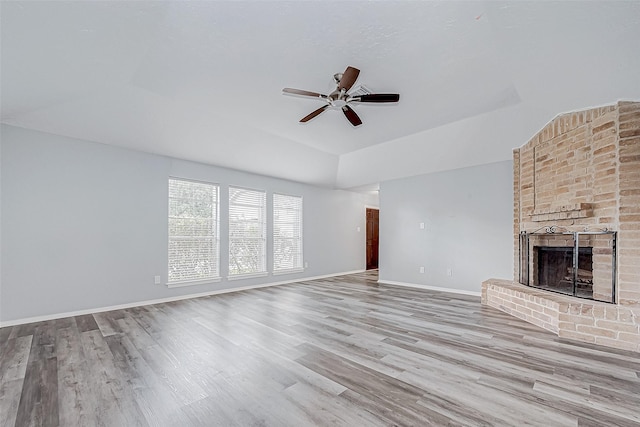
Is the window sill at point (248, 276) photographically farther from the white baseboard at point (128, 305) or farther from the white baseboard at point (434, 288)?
the white baseboard at point (434, 288)

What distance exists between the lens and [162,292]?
16.0 feet

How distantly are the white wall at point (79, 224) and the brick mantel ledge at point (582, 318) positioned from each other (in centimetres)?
516

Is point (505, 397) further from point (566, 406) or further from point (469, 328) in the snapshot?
point (469, 328)

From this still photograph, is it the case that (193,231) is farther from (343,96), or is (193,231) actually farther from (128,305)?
(343,96)

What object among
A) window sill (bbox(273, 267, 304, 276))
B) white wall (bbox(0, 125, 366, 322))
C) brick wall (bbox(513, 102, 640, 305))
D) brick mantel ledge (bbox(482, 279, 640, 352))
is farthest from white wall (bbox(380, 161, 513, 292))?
Answer: white wall (bbox(0, 125, 366, 322))

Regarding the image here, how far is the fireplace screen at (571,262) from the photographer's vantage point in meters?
3.33

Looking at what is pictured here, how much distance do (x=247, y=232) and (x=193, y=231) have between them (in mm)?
1170

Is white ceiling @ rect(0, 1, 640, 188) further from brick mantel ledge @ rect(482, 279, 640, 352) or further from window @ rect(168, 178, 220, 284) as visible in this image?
brick mantel ledge @ rect(482, 279, 640, 352)

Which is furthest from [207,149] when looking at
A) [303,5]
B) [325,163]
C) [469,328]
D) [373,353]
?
[469,328]

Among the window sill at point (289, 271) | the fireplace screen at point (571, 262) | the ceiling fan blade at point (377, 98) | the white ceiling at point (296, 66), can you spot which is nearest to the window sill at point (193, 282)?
the window sill at point (289, 271)

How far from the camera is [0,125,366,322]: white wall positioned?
3686mm

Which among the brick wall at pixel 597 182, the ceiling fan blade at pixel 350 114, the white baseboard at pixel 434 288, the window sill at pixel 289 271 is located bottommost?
the white baseboard at pixel 434 288

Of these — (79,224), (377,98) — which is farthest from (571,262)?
(79,224)

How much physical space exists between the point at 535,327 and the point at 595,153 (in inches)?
88.3
